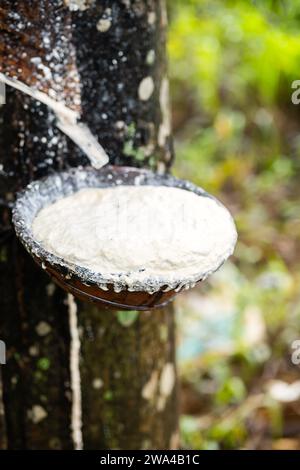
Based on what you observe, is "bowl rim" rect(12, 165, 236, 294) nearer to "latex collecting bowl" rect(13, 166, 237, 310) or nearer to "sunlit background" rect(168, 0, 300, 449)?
"latex collecting bowl" rect(13, 166, 237, 310)

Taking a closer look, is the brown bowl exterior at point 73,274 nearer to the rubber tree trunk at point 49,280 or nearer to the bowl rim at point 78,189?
the bowl rim at point 78,189

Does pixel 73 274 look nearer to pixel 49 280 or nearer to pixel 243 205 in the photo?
pixel 49 280

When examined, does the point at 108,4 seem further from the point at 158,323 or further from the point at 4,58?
the point at 158,323

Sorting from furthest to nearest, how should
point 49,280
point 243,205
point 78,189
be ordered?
point 243,205 < point 49,280 < point 78,189

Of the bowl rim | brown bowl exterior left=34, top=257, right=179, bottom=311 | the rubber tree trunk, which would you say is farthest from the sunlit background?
brown bowl exterior left=34, top=257, right=179, bottom=311

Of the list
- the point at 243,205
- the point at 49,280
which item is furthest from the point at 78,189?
the point at 243,205

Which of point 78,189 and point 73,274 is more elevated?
point 78,189
